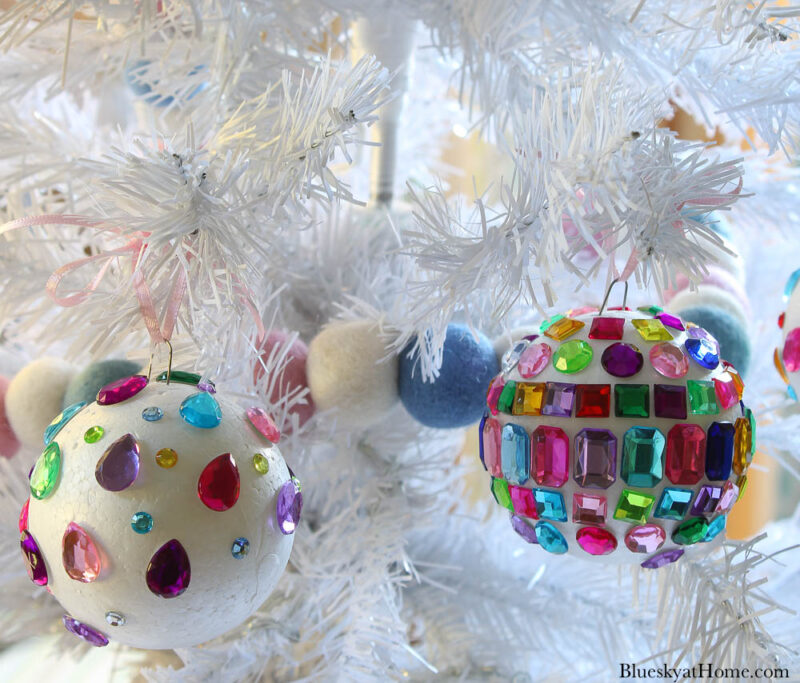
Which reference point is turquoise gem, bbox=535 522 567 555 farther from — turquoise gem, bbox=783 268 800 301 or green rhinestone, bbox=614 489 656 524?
turquoise gem, bbox=783 268 800 301

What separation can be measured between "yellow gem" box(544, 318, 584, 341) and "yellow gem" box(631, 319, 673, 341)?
0.09 ft

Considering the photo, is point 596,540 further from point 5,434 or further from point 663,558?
point 5,434

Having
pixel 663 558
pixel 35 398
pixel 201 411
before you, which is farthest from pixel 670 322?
pixel 35 398

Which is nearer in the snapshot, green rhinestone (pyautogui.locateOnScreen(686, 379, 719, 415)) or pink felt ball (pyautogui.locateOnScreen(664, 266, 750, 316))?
green rhinestone (pyautogui.locateOnScreen(686, 379, 719, 415))

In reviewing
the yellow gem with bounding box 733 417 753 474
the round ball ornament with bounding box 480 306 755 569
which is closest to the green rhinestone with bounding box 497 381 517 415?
the round ball ornament with bounding box 480 306 755 569

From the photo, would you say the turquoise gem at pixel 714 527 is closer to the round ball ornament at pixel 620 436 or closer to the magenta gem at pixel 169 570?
the round ball ornament at pixel 620 436

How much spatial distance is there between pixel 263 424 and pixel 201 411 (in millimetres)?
32

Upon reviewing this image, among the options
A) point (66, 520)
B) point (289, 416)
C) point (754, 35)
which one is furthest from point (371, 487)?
point (754, 35)

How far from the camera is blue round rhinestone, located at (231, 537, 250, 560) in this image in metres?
0.31

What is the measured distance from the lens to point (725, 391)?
0.34m

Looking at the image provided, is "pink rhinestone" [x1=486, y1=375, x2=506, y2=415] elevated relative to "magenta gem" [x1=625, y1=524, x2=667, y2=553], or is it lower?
elevated

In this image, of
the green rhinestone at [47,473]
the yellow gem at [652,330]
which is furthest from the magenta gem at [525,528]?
the green rhinestone at [47,473]

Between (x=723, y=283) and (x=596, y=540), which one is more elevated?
(x=723, y=283)

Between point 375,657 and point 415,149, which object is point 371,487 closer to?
point 375,657
